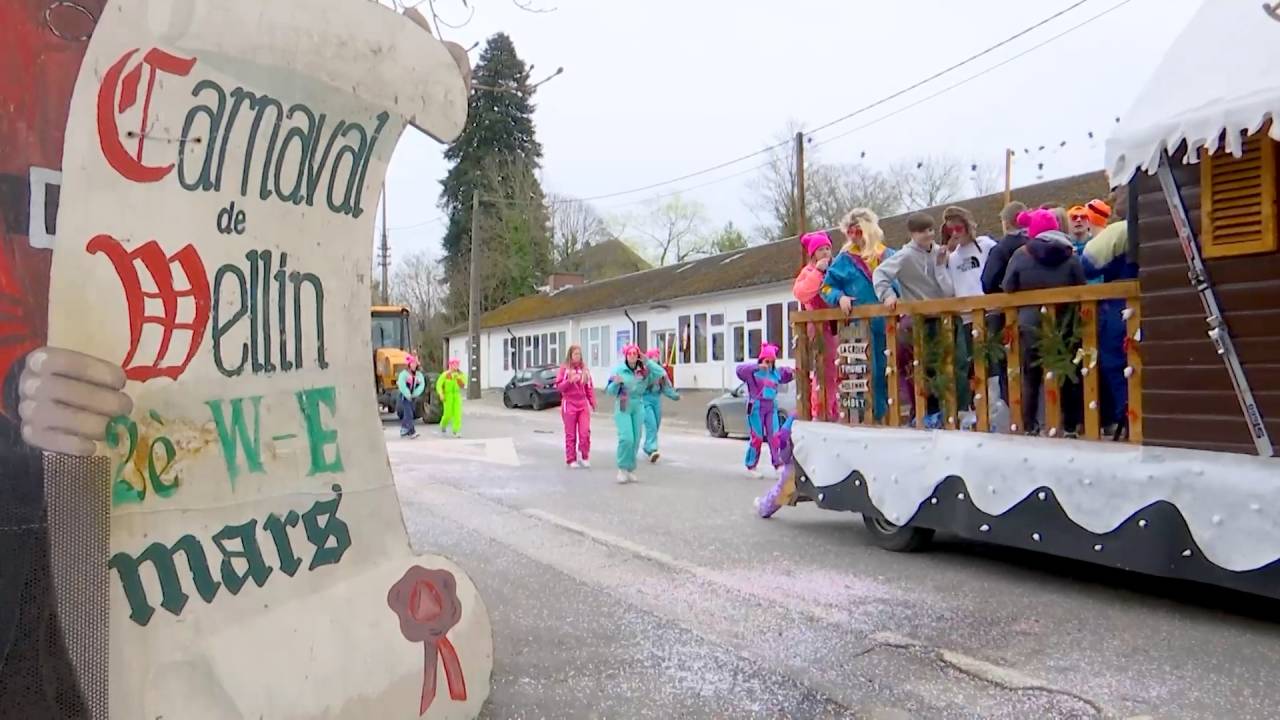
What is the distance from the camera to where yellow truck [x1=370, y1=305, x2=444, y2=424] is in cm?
2353

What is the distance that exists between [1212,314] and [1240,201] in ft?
1.76

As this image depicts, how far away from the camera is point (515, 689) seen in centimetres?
391

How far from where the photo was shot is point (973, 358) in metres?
5.93

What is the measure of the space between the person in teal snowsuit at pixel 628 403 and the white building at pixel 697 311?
1185 cm

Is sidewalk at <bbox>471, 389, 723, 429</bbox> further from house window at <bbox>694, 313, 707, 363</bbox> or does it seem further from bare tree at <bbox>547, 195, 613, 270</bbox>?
bare tree at <bbox>547, 195, 613, 270</bbox>

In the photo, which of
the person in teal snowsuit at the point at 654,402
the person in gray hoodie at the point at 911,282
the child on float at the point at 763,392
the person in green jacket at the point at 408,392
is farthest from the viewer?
the person in green jacket at the point at 408,392

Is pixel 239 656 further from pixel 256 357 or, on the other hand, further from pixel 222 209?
pixel 222 209

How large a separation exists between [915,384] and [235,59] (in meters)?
4.73

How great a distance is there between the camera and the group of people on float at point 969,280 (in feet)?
17.8

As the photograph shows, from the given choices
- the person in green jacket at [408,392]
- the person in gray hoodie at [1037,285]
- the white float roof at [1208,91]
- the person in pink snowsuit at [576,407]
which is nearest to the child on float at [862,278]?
the person in gray hoodie at [1037,285]

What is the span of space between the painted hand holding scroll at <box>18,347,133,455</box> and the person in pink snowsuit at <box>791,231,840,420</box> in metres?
5.29

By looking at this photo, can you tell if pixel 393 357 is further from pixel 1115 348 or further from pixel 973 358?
pixel 1115 348

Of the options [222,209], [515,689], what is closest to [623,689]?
[515,689]

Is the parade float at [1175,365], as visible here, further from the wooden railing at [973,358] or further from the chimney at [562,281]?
the chimney at [562,281]
